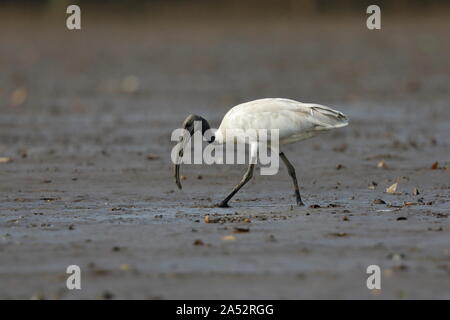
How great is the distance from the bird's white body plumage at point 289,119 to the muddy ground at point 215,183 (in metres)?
0.73

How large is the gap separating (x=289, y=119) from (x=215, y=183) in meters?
1.90

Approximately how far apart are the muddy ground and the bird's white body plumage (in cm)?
73

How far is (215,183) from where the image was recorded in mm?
11875

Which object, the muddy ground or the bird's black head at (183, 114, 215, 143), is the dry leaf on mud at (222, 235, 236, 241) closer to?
the muddy ground

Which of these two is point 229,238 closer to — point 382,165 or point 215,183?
point 215,183

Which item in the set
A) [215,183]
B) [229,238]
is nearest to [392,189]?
[215,183]

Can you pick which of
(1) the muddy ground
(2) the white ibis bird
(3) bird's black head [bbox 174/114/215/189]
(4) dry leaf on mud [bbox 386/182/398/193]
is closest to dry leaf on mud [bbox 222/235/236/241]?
(1) the muddy ground

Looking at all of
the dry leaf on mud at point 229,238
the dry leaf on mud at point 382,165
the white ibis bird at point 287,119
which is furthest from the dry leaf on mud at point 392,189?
the dry leaf on mud at point 229,238

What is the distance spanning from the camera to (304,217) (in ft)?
30.6

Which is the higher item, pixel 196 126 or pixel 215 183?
pixel 196 126

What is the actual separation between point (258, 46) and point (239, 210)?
63.1 feet

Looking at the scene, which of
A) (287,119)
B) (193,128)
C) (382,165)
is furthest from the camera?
(382,165)

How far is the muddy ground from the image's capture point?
736 centimetres
